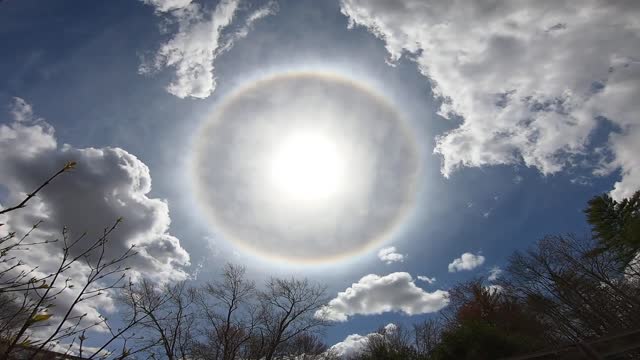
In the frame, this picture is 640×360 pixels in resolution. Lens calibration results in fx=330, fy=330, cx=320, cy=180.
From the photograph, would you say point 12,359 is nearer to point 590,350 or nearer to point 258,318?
point 590,350

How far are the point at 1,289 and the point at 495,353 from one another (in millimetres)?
21540

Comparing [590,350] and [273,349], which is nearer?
[590,350]

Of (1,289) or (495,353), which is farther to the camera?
(495,353)

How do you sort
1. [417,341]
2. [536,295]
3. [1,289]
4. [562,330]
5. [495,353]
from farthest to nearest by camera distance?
[417,341] < [536,295] < [562,330] < [495,353] < [1,289]

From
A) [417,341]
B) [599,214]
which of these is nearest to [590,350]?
[599,214]

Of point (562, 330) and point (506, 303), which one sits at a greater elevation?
point (506, 303)

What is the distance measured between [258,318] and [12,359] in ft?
108

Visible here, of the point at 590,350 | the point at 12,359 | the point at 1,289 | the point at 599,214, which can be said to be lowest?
the point at 12,359

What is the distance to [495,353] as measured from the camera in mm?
17844

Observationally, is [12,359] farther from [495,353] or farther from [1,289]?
[495,353]

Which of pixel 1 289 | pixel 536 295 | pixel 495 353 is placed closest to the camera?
pixel 1 289

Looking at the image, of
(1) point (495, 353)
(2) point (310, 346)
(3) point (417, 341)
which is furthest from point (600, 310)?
(2) point (310, 346)

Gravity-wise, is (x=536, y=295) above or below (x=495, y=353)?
above

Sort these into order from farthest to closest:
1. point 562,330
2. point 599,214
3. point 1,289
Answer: point 562,330
point 599,214
point 1,289
